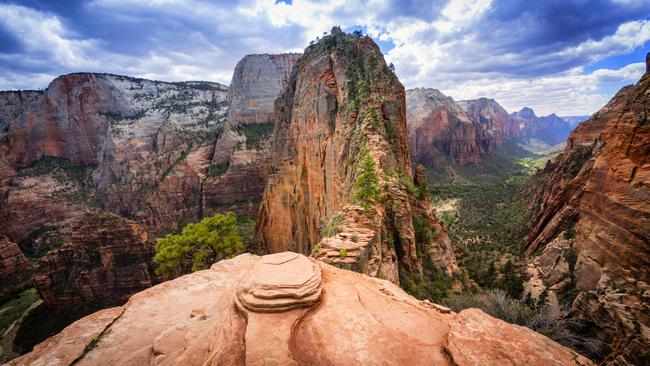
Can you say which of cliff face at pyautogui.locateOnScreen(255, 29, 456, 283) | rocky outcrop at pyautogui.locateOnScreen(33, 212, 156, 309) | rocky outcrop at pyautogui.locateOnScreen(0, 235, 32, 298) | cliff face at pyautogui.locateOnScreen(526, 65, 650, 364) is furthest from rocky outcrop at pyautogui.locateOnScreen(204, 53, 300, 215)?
cliff face at pyautogui.locateOnScreen(526, 65, 650, 364)

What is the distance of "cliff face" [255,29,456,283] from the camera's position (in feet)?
47.4

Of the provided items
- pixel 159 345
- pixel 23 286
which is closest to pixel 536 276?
pixel 159 345

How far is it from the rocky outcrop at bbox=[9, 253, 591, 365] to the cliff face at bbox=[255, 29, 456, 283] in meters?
3.66

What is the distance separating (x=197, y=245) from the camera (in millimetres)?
27562

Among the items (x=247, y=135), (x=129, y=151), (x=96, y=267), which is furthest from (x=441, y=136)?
(x=96, y=267)

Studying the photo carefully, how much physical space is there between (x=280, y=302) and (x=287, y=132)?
114 feet

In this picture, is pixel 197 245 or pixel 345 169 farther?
pixel 197 245

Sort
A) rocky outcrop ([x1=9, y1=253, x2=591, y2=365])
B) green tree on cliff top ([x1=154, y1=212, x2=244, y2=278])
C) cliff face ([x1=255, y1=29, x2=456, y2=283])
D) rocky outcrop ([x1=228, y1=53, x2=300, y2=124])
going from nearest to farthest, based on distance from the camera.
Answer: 1. rocky outcrop ([x1=9, y1=253, x2=591, y2=365])
2. cliff face ([x1=255, y1=29, x2=456, y2=283])
3. green tree on cliff top ([x1=154, y1=212, x2=244, y2=278])
4. rocky outcrop ([x1=228, y1=53, x2=300, y2=124])

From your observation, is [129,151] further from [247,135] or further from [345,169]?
[345,169]

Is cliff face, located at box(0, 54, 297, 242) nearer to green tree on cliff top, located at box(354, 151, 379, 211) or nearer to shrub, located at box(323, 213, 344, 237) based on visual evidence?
green tree on cliff top, located at box(354, 151, 379, 211)

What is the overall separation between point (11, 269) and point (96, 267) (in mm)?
21898

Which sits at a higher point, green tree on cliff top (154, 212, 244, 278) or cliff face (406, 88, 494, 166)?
cliff face (406, 88, 494, 166)

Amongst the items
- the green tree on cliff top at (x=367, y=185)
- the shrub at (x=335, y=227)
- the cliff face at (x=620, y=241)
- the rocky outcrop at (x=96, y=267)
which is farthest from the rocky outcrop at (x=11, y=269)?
the cliff face at (x=620, y=241)

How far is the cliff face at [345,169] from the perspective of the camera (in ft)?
47.4
